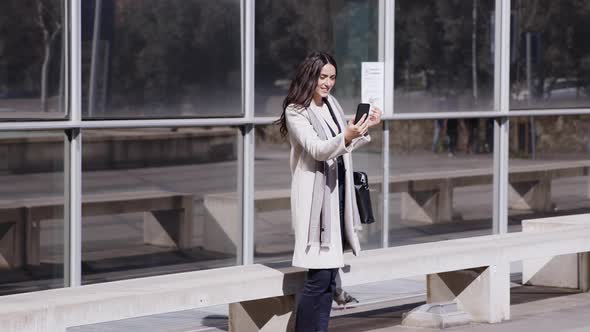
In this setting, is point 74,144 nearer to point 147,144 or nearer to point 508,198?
point 147,144

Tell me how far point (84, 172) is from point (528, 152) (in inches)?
184

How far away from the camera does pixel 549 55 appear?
1131cm

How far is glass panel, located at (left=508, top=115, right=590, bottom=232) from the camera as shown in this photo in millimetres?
11273

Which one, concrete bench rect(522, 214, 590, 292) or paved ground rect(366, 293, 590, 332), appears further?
concrete bench rect(522, 214, 590, 292)

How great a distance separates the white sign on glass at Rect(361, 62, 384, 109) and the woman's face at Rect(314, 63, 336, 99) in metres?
2.80

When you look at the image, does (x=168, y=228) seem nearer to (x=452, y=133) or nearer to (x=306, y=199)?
(x=306, y=199)

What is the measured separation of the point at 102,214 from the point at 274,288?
1.55 meters

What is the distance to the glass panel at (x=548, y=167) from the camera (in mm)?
11273

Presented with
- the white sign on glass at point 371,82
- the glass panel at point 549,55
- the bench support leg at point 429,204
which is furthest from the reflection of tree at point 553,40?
the white sign on glass at point 371,82

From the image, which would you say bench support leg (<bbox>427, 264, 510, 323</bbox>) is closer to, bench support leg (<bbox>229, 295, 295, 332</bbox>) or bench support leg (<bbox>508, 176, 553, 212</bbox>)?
bench support leg (<bbox>229, 295, 295, 332</bbox>)

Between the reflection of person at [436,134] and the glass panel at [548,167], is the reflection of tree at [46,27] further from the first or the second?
the glass panel at [548,167]

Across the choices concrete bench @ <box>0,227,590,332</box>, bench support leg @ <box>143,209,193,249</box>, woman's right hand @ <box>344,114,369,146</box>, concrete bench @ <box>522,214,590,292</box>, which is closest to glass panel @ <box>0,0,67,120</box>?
bench support leg @ <box>143,209,193,249</box>

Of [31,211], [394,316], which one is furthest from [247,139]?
[31,211]

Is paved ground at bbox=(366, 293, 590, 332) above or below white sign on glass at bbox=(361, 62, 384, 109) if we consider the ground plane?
below
